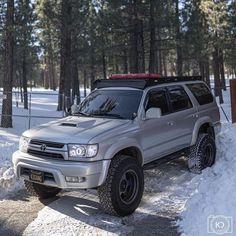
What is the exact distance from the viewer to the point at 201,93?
908 cm

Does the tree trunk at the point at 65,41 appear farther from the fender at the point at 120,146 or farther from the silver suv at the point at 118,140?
the fender at the point at 120,146

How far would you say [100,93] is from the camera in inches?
301

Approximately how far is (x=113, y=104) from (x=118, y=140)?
1.10m

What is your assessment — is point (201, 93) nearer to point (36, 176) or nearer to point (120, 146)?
point (120, 146)

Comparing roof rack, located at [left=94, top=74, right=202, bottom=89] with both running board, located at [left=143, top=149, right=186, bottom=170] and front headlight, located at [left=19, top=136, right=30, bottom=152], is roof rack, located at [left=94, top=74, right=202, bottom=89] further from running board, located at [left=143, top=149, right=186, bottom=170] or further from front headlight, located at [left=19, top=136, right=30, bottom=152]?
front headlight, located at [left=19, top=136, right=30, bottom=152]

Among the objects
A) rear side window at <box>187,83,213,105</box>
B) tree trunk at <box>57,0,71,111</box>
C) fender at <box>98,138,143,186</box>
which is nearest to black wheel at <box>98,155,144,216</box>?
fender at <box>98,138,143,186</box>

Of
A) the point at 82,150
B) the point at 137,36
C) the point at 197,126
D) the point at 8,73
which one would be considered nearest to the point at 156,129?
the point at 197,126

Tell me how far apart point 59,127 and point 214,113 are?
4073 millimetres

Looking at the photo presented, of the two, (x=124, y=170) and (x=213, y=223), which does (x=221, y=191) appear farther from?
(x=124, y=170)

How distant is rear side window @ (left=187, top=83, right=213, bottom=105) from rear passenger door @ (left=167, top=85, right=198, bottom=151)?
1.19 feet

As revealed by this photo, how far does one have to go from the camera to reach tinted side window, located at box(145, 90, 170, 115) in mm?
7306

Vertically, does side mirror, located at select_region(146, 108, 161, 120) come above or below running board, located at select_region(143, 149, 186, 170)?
above

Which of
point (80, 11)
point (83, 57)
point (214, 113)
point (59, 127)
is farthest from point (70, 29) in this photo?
point (59, 127)

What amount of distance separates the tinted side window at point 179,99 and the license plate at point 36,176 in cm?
297
